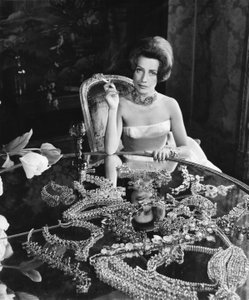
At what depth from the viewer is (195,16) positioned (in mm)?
4340

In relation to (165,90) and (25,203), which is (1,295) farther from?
(165,90)

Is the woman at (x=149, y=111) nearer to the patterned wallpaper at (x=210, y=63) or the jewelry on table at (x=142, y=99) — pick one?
the jewelry on table at (x=142, y=99)

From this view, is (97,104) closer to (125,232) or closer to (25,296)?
(125,232)

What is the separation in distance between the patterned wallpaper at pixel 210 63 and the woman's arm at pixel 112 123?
1.69 m

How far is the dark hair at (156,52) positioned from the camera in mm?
2562

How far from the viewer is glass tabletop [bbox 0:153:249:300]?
141cm

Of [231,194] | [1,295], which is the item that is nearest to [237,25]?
[231,194]

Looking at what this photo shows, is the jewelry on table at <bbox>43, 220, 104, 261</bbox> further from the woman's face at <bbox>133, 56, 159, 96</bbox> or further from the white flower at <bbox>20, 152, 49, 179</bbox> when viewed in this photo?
the woman's face at <bbox>133, 56, 159, 96</bbox>

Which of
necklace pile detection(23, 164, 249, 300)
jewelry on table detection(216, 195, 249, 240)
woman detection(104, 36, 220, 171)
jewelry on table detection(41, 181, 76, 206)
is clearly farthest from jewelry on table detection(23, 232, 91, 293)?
woman detection(104, 36, 220, 171)

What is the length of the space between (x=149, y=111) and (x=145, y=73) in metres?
0.24

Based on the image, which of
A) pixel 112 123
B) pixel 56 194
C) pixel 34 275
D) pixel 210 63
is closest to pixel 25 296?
pixel 34 275

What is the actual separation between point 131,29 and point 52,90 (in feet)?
2.69

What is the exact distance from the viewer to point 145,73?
2.58 m

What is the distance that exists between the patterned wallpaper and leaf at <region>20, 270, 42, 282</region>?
292cm
